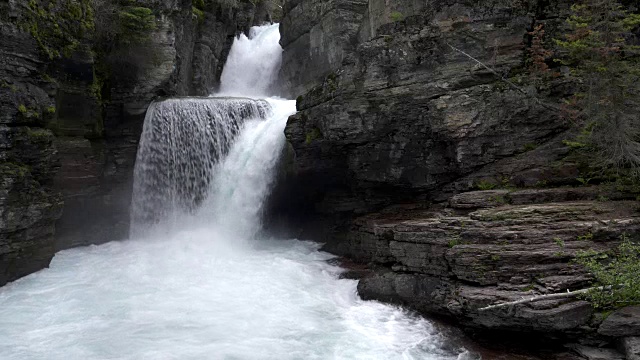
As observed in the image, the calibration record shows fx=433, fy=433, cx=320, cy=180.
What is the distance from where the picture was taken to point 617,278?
27.7 feet

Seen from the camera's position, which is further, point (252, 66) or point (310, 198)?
point (252, 66)

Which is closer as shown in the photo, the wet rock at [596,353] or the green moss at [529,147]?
the wet rock at [596,353]

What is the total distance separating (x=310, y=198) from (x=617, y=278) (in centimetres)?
1245

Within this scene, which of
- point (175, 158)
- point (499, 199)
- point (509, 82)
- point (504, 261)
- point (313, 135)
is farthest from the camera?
point (175, 158)

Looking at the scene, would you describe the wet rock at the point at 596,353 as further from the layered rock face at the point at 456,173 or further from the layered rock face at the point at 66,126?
the layered rock face at the point at 66,126

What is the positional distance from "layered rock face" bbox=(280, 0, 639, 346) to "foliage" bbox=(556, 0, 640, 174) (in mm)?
971

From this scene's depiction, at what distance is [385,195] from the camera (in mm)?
16219

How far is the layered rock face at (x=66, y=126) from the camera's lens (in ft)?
42.8

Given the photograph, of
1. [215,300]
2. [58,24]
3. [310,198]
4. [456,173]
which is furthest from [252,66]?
[215,300]

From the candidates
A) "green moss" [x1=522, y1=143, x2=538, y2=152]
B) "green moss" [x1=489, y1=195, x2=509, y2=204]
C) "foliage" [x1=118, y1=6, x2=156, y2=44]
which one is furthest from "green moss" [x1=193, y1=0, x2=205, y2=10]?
"green moss" [x1=489, y1=195, x2=509, y2=204]

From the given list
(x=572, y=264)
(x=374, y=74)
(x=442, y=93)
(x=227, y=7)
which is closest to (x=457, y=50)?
(x=442, y=93)

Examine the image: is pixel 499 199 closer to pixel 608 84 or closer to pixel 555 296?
pixel 555 296

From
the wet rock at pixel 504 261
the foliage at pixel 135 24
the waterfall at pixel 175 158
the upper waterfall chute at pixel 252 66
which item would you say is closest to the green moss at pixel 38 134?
the waterfall at pixel 175 158

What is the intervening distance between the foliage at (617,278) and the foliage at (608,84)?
8.31ft
